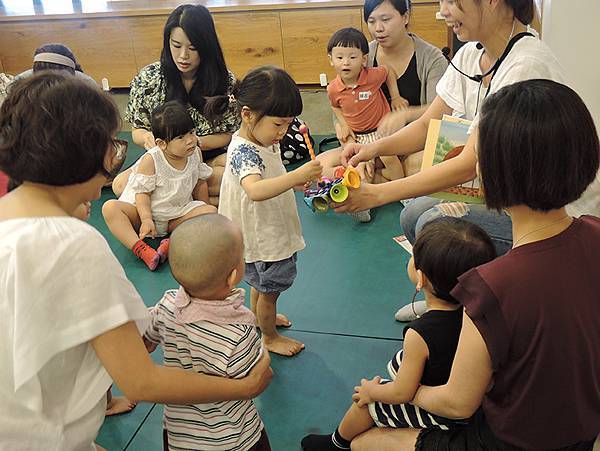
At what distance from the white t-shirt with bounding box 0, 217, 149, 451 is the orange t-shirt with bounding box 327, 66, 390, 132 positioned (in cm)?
243

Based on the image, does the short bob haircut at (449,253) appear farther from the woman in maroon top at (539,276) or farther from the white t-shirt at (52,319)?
the white t-shirt at (52,319)

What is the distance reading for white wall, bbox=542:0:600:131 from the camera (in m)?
2.55

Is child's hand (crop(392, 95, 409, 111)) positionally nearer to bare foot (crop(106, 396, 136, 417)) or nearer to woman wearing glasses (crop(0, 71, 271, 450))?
bare foot (crop(106, 396, 136, 417))

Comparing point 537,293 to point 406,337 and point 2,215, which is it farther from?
point 2,215

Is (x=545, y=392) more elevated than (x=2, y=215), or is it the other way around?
(x=2, y=215)

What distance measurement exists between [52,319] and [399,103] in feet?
8.67

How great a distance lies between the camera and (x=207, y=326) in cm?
137

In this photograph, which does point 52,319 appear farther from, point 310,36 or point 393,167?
point 310,36

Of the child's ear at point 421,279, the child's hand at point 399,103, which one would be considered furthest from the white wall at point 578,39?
the child's ear at point 421,279

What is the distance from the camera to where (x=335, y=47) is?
3.31 meters

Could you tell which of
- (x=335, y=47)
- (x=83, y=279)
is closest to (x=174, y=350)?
(x=83, y=279)

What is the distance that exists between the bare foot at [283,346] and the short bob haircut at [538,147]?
1.23m

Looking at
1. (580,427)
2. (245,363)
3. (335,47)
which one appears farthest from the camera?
(335,47)

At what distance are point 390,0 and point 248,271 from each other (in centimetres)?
181
